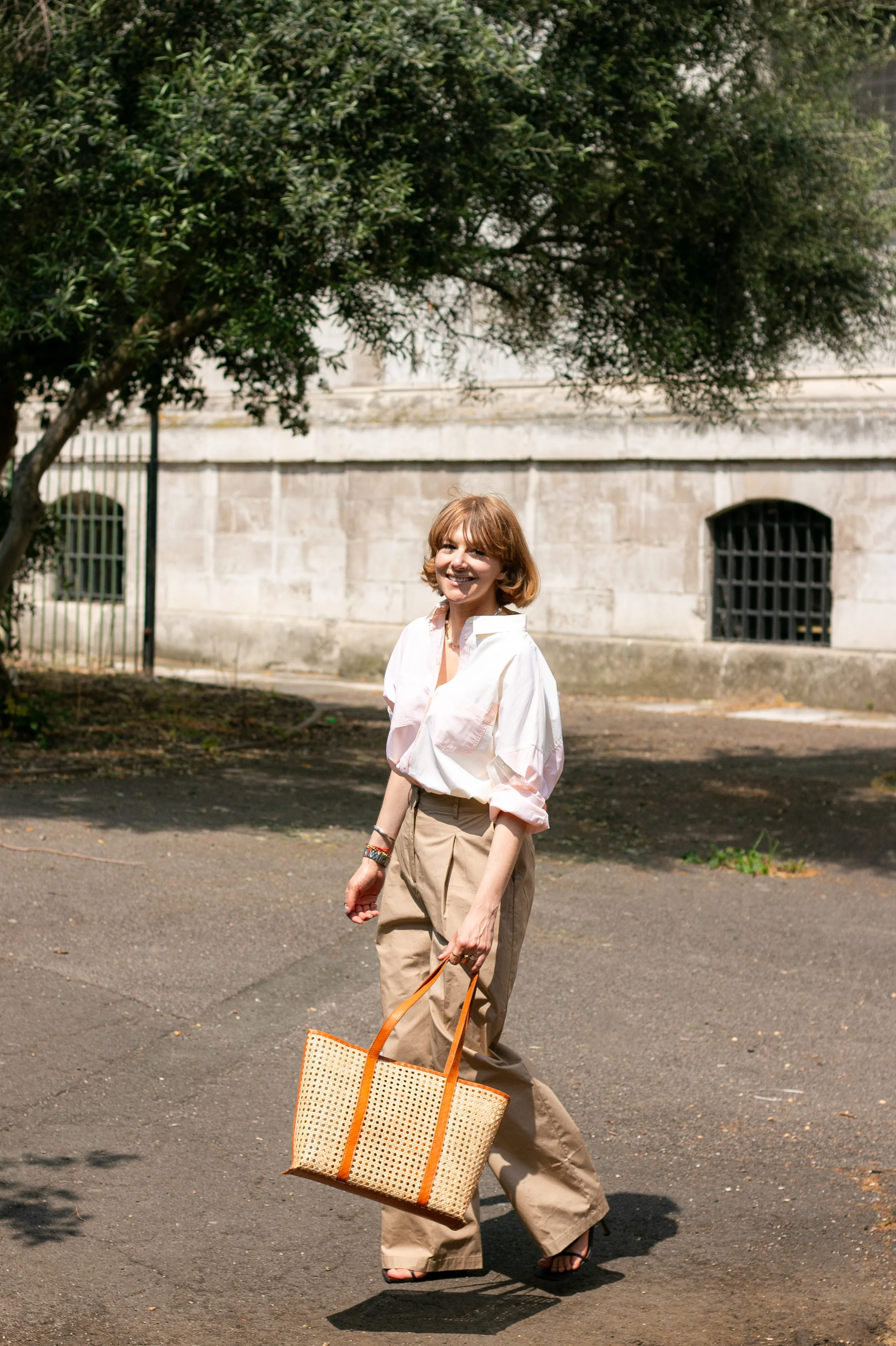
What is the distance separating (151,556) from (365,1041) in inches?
424

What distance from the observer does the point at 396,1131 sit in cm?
318

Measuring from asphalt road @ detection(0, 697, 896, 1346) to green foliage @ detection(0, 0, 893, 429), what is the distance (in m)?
2.98

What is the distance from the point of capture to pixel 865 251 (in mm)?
10180

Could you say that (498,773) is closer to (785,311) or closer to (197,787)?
(197,787)

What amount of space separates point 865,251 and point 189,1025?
7.49 meters

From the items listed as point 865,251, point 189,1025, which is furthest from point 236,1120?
point 865,251

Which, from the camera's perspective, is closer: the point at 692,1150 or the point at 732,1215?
the point at 732,1215

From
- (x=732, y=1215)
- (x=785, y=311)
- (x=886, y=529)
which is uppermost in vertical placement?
(x=785, y=311)

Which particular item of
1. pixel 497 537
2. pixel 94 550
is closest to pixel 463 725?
pixel 497 537

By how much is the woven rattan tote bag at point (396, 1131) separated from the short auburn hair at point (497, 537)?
43.3 inches

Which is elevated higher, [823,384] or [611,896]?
[823,384]

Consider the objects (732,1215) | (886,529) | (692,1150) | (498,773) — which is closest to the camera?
(498,773)

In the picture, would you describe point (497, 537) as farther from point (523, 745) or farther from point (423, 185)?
point (423, 185)

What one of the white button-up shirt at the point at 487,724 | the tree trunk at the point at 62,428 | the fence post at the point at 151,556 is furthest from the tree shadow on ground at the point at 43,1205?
the fence post at the point at 151,556
